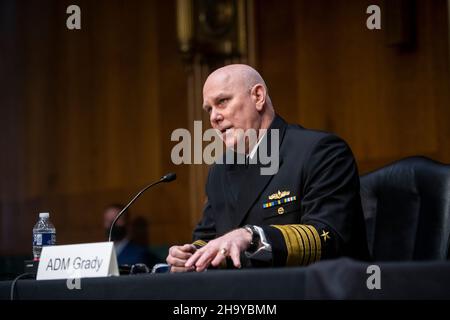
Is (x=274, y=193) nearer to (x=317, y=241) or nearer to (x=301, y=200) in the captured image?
(x=301, y=200)

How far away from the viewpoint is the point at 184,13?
5.89 meters

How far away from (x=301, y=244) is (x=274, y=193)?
1.47 feet

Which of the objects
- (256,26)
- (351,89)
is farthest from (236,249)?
(256,26)

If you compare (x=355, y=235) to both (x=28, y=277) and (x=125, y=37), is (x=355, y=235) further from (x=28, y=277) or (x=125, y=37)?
(x=125, y=37)

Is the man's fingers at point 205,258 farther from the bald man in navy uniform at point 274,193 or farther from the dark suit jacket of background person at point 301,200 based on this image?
the dark suit jacket of background person at point 301,200

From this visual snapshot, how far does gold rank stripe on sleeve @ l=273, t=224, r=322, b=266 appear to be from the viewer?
8.48 feet

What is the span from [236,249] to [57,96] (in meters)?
5.05

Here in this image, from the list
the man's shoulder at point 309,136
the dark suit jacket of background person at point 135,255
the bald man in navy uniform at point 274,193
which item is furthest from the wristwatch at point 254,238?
the dark suit jacket of background person at point 135,255

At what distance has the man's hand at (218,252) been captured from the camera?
2365 millimetres

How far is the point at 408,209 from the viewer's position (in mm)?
3186

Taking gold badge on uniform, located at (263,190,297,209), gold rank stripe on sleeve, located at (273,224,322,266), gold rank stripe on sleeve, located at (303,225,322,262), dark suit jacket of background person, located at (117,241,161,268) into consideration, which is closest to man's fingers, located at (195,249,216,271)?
gold rank stripe on sleeve, located at (273,224,322,266)

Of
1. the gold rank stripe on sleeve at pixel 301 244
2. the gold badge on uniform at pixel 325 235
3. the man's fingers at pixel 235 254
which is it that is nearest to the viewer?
the man's fingers at pixel 235 254

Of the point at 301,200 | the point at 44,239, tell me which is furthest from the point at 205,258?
the point at 44,239

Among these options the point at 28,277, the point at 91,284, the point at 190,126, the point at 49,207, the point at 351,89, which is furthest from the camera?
the point at 49,207
